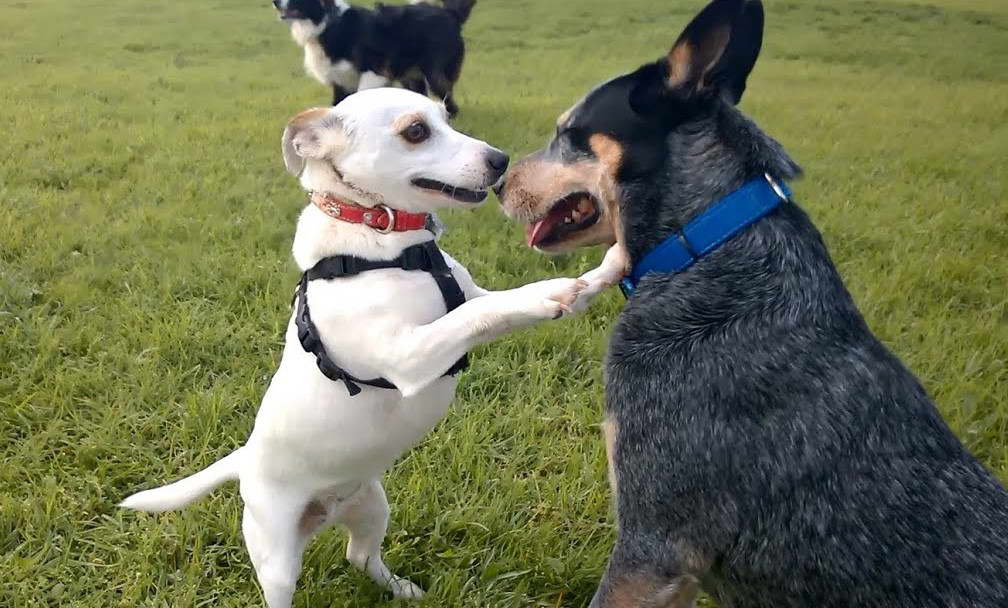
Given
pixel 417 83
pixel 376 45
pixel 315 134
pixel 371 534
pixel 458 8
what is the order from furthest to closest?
pixel 458 8
pixel 417 83
pixel 376 45
pixel 371 534
pixel 315 134

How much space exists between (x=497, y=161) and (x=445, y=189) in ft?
0.71

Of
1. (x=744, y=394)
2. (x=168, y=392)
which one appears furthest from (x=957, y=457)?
(x=168, y=392)

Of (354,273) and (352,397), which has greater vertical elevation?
(354,273)

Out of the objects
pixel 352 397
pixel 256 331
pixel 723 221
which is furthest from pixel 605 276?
pixel 256 331

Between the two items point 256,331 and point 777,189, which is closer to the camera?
point 777,189

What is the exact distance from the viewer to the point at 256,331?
476cm

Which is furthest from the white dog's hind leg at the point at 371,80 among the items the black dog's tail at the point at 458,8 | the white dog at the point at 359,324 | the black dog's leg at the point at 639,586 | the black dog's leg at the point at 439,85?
the black dog's leg at the point at 639,586

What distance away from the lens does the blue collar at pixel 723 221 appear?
239 cm

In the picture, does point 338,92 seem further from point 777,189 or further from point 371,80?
point 777,189

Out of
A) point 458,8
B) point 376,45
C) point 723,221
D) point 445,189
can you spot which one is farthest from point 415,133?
point 458,8

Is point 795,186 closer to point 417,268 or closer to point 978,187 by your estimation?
point 978,187

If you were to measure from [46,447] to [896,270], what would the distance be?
218 inches

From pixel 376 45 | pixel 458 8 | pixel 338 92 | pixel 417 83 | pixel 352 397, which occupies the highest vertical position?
pixel 352 397

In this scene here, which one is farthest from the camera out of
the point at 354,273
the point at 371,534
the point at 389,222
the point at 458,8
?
the point at 458,8
